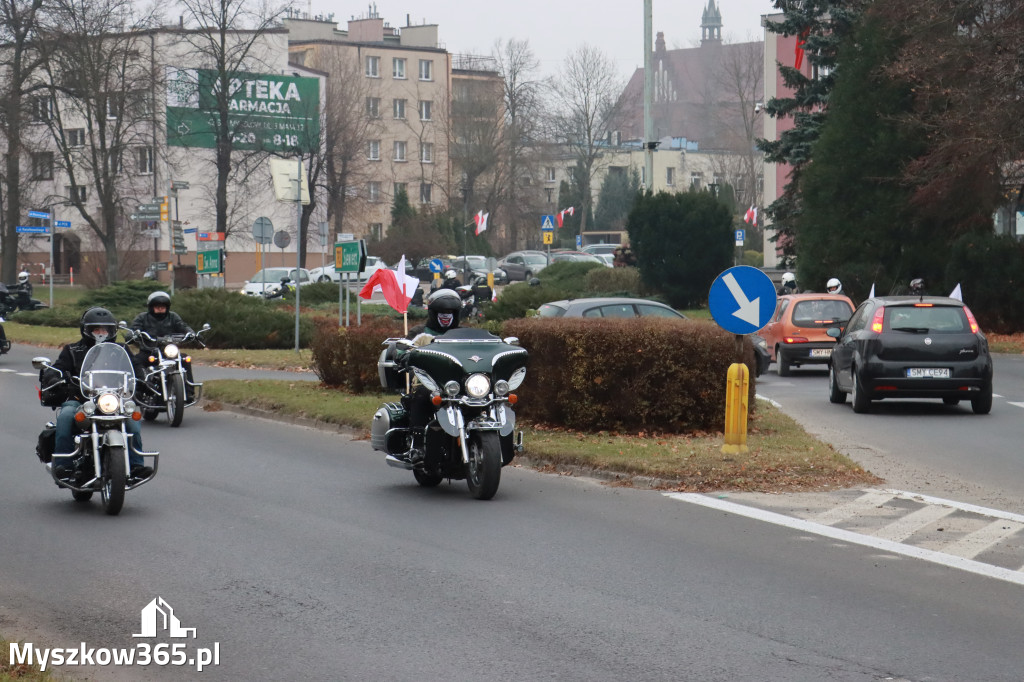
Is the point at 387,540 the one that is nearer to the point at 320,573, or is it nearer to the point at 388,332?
the point at 320,573

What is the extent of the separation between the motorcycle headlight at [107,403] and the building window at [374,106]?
337 feet

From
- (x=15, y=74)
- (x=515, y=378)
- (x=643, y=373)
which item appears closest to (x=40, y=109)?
(x=15, y=74)

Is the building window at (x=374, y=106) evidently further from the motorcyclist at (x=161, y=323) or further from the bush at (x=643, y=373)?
the bush at (x=643, y=373)

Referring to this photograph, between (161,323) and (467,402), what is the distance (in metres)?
8.09

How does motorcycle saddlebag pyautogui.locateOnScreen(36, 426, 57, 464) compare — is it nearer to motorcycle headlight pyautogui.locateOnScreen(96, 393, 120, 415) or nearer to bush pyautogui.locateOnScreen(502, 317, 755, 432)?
motorcycle headlight pyautogui.locateOnScreen(96, 393, 120, 415)

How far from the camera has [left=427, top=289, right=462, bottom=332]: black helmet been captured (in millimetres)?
11617

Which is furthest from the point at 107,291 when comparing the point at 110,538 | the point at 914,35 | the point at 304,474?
the point at 110,538

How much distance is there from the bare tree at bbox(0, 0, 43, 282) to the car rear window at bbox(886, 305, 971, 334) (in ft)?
132

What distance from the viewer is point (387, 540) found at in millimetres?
9406

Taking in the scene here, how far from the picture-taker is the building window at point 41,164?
5459 cm

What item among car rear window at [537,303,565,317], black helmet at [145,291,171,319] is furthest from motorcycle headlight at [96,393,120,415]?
car rear window at [537,303,565,317]

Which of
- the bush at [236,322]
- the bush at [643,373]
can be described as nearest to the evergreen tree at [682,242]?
the bush at [236,322]

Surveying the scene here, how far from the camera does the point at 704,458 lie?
12.6m

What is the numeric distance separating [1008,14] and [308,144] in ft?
187
